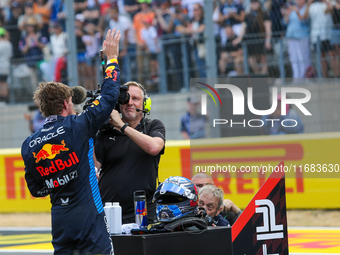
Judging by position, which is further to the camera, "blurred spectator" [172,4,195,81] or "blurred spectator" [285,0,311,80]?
"blurred spectator" [172,4,195,81]

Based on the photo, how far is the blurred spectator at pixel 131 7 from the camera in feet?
34.3

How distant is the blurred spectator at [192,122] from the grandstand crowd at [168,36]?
64 centimetres

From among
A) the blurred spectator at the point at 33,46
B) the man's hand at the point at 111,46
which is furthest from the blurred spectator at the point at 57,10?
the man's hand at the point at 111,46

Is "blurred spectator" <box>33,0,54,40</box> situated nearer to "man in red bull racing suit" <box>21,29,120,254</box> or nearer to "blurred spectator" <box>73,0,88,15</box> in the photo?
"blurred spectator" <box>73,0,88,15</box>

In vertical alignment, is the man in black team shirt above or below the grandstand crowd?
below

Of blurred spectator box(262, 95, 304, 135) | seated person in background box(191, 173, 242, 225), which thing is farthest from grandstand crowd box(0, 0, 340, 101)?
seated person in background box(191, 173, 242, 225)

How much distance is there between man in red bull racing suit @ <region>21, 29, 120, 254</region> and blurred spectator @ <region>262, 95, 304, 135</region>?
5320mm

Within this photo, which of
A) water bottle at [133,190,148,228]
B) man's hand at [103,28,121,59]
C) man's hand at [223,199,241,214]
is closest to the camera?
man's hand at [103,28,121,59]

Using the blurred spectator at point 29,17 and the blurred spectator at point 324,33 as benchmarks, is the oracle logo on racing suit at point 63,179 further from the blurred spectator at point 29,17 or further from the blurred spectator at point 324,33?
the blurred spectator at point 29,17

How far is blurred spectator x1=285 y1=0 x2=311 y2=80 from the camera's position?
8312 millimetres

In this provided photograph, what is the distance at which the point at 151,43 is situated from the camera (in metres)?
9.56

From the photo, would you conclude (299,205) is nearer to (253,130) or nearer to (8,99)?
(253,130)

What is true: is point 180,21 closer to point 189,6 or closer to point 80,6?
point 189,6

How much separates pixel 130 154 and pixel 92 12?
758 cm
